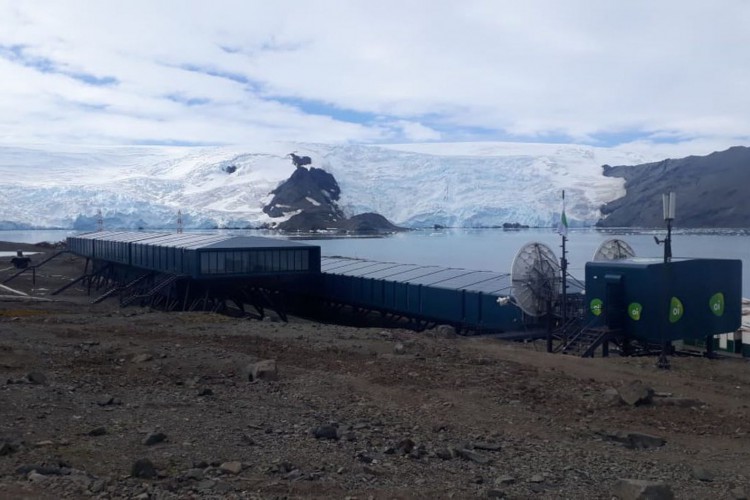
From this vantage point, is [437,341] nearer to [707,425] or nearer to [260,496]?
[707,425]

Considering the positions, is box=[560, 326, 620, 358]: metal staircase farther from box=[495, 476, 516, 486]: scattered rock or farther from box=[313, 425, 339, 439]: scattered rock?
box=[495, 476, 516, 486]: scattered rock

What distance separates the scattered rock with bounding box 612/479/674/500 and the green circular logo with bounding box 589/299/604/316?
11334 millimetres

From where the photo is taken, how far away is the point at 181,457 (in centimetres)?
628

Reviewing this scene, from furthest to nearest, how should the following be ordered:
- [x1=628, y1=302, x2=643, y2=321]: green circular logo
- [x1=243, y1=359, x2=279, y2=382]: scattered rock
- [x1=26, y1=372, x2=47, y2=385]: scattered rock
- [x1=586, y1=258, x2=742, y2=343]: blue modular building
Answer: [x1=628, y1=302, x2=643, y2=321]: green circular logo
[x1=586, y1=258, x2=742, y2=343]: blue modular building
[x1=243, y1=359, x2=279, y2=382]: scattered rock
[x1=26, y1=372, x2=47, y2=385]: scattered rock

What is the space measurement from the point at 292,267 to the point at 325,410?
78.2 ft

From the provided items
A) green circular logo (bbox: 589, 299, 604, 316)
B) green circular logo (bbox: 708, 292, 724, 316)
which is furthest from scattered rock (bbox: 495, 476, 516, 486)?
green circular logo (bbox: 708, 292, 724, 316)

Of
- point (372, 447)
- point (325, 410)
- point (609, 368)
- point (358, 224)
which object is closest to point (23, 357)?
point (325, 410)

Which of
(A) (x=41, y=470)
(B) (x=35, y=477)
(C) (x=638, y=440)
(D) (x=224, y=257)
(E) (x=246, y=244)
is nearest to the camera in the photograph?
(B) (x=35, y=477)

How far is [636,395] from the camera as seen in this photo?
340 inches

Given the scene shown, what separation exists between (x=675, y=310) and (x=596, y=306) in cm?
160

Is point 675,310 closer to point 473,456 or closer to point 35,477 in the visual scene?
point 473,456

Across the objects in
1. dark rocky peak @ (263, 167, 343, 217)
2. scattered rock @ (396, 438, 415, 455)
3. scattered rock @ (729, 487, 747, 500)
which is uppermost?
dark rocky peak @ (263, 167, 343, 217)

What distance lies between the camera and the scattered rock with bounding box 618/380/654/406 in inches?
339

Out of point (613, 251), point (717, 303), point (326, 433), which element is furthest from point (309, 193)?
point (326, 433)
